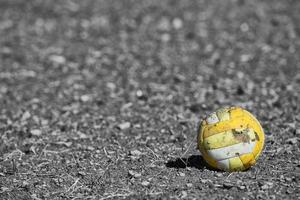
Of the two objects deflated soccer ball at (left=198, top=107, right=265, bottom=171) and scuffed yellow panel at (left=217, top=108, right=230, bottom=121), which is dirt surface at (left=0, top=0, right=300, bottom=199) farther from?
scuffed yellow panel at (left=217, top=108, right=230, bottom=121)

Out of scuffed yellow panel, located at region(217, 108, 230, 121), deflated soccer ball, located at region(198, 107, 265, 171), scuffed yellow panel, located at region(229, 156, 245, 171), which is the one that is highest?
scuffed yellow panel, located at region(217, 108, 230, 121)

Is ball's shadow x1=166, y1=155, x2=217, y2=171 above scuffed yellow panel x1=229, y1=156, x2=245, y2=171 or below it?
below

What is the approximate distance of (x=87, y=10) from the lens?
49.8 feet

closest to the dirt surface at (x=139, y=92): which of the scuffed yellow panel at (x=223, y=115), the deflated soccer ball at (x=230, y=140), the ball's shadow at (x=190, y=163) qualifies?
the ball's shadow at (x=190, y=163)

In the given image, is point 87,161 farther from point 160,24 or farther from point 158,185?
point 160,24

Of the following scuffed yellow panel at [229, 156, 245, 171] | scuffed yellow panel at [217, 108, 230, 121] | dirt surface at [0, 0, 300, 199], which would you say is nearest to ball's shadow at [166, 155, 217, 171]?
dirt surface at [0, 0, 300, 199]

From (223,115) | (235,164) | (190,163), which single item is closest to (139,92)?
(190,163)

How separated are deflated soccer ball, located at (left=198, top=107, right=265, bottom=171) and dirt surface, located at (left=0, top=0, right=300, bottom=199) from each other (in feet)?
0.63

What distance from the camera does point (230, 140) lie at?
6.41 metres

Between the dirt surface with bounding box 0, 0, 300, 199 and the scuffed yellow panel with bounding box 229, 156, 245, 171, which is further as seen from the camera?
the dirt surface with bounding box 0, 0, 300, 199

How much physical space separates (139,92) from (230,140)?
4.37 m

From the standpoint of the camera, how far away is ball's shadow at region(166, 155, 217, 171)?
276 inches

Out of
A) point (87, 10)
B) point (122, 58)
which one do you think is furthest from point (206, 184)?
point (87, 10)

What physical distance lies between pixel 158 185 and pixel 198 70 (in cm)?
556
